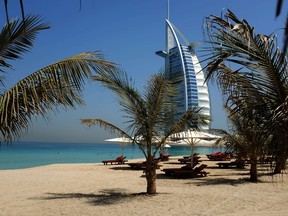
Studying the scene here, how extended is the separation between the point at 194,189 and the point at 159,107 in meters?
3.09

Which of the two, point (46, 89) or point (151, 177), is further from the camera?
point (151, 177)

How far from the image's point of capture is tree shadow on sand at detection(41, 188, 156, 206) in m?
8.71

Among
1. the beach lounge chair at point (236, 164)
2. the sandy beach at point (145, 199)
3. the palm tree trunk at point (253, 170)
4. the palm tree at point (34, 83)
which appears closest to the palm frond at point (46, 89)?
the palm tree at point (34, 83)

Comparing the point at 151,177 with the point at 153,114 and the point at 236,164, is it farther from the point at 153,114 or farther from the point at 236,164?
the point at 236,164

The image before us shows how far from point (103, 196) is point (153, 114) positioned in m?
2.73

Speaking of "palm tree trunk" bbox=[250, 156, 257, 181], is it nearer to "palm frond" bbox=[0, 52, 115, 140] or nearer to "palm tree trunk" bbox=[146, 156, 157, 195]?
"palm tree trunk" bbox=[146, 156, 157, 195]

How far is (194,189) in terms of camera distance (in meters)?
10.6

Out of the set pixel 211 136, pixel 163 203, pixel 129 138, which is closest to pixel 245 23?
pixel 163 203

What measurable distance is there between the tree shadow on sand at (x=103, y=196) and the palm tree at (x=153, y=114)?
706 millimetres

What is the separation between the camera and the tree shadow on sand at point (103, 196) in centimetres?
871

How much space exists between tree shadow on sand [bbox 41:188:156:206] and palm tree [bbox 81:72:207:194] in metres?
0.71

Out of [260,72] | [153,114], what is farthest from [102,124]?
[260,72]

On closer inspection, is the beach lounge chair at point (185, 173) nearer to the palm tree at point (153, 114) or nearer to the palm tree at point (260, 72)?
the palm tree at point (153, 114)

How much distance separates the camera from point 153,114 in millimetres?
9336
